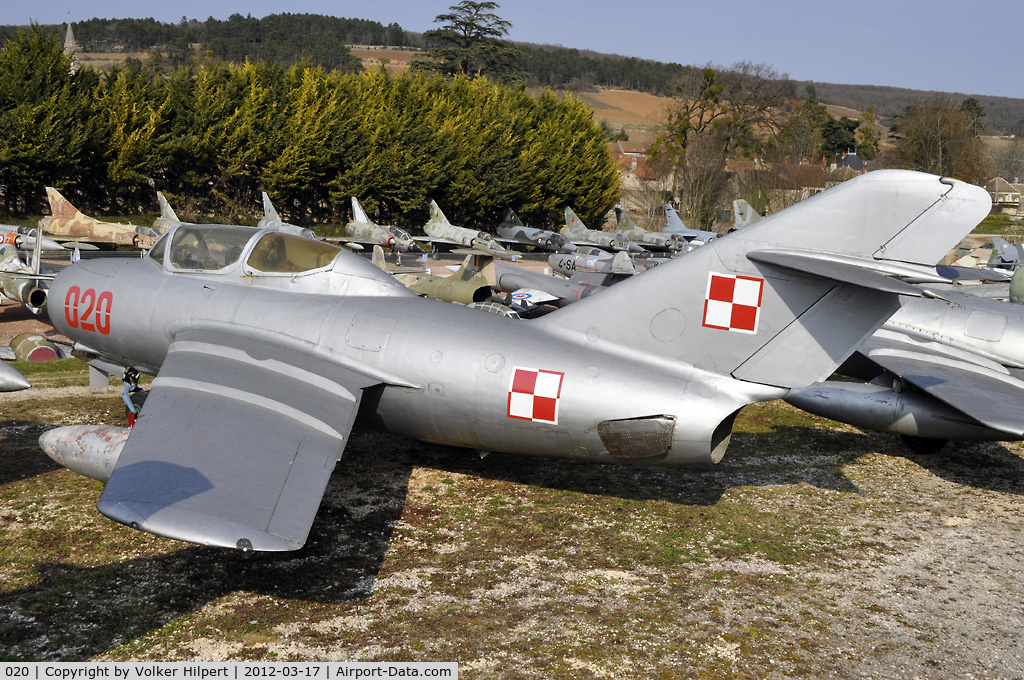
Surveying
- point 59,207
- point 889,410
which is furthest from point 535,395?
point 59,207

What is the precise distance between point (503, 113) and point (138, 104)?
980 inches

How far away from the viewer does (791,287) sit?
25.6ft

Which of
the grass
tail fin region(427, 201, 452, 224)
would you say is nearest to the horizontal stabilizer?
the grass

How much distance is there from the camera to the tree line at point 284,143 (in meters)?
38.7

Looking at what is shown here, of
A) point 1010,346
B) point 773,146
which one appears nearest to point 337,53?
point 773,146

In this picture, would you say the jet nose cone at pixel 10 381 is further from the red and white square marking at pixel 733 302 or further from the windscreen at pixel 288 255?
the red and white square marking at pixel 733 302

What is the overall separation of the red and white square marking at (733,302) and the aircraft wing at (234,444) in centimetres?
382

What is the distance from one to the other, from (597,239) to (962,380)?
3499cm

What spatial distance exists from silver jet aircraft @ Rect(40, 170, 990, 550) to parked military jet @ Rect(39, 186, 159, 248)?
24874 millimetres

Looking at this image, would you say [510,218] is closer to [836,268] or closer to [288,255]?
[288,255]

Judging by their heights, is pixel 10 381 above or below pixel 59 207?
above

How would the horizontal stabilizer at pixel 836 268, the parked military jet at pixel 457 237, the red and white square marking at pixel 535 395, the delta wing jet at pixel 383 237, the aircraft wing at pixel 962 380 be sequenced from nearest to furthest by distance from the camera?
the horizontal stabilizer at pixel 836 268 → the red and white square marking at pixel 535 395 → the aircraft wing at pixel 962 380 → the delta wing jet at pixel 383 237 → the parked military jet at pixel 457 237

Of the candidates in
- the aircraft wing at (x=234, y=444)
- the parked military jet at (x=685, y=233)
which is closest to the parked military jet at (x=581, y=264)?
the parked military jet at (x=685, y=233)

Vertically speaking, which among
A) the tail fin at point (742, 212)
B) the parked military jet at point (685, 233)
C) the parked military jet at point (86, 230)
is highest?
the tail fin at point (742, 212)
